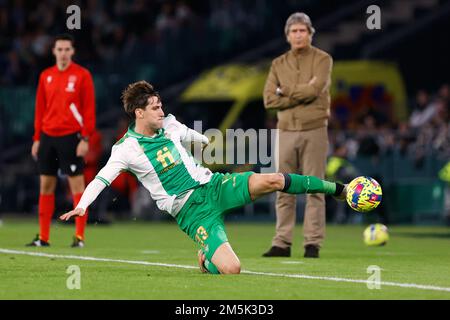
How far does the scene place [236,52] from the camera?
2922 centimetres

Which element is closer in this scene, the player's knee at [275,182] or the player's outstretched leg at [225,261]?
the player's outstretched leg at [225,261]

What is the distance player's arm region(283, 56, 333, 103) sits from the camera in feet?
43.9

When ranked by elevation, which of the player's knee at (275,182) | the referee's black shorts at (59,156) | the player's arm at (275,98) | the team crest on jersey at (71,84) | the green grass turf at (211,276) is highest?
the team crest on jersey at (71,84)

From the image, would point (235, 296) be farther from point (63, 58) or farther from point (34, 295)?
point (63, 58)

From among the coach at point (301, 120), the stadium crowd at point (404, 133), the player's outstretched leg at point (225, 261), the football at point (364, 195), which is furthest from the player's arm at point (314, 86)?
the stadium crowd at point (404, 133)

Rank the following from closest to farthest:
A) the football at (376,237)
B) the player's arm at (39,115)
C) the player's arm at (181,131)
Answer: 1. the player's arm at (181,131)
2. the player's arm at (39,115)
3. the football at (376,237)

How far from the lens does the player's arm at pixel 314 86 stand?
13.4m

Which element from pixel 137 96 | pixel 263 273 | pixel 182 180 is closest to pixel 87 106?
pixel 137 96

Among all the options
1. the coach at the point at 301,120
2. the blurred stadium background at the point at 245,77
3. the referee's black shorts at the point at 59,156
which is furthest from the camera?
the blurred stadium background at the point at 245,77

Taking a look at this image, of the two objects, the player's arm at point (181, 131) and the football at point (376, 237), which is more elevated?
the player's arm at point (181, 131)

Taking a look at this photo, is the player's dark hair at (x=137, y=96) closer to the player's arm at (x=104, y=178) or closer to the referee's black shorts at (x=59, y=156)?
the player's arm at (x=104, y=178)

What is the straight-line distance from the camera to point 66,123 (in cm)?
1462

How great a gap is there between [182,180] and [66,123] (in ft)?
13.1

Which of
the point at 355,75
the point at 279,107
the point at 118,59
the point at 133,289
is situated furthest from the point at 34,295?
the point at 118,59
